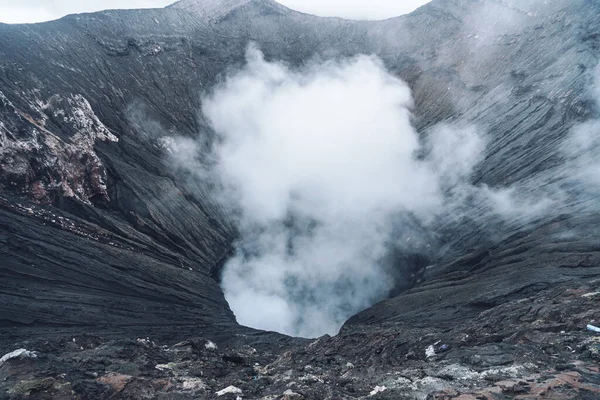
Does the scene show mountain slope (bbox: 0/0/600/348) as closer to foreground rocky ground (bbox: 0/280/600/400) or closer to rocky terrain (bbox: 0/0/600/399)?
rocky terrain (bbox: 0/0/600/399)

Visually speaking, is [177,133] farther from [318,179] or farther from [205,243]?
[318,179]

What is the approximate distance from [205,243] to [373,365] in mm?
17711

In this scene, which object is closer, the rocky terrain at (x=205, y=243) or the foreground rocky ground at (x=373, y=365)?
the foreground rocky ground at (x=373, y=365)

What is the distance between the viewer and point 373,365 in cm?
1383

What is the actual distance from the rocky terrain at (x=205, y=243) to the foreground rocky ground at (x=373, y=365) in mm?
67

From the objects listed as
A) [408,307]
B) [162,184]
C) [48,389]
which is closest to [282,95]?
[162,184]

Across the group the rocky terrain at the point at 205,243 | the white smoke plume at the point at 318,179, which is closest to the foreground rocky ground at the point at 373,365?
the rocky terrain at the point at 205,243

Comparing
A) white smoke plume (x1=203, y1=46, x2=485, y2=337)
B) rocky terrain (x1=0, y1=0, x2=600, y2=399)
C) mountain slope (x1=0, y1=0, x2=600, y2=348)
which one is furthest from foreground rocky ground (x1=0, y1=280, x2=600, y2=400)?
white smoke plume (x1=203, y1=46, x2=485, y2=337)

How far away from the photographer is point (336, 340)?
54.1ft

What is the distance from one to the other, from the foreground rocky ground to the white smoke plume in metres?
13.2

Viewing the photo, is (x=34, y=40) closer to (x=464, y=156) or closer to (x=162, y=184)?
(x=162, y=184)

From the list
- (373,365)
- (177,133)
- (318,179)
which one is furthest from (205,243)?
(373,365)

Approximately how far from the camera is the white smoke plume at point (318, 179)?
30.8 m

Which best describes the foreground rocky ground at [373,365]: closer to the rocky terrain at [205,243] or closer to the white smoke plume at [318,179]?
the rocky terrain at [205,243]
